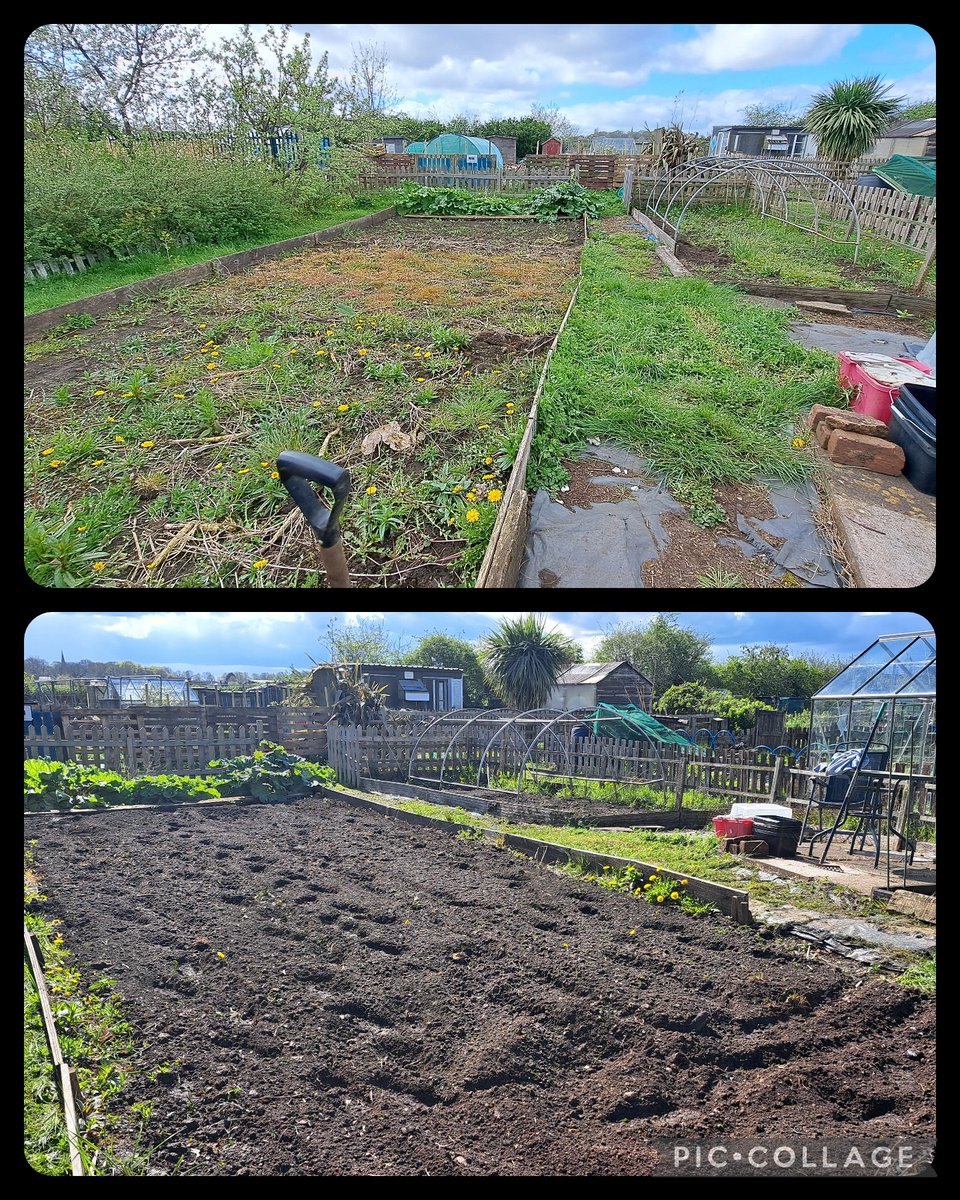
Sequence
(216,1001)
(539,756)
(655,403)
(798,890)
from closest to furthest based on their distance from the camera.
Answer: (216,1001) → (798,890) → (655,403) → (539,756)

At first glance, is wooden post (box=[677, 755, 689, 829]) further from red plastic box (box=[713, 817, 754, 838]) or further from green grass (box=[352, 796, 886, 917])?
red plastic box (box=[713, 817, 754, 838])

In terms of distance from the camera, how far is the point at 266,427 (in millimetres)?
3814

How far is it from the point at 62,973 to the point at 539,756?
5.56 metres

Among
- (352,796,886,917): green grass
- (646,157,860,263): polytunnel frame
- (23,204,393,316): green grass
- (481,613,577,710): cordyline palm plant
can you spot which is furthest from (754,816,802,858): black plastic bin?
(646,157,860,263): polytunnel frame

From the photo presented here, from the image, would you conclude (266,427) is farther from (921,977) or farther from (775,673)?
(775,673)

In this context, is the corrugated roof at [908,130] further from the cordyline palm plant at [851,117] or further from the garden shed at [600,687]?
the garden shed at [600,687]

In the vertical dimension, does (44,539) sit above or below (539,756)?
above

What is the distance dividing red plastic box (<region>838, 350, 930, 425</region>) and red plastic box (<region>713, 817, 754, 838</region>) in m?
2.75

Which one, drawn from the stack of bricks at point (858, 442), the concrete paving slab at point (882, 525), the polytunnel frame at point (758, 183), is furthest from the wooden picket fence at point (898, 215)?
the concrete paving slab at point (882, 525)

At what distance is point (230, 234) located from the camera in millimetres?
9273

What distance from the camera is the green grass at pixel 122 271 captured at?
6.17 metres

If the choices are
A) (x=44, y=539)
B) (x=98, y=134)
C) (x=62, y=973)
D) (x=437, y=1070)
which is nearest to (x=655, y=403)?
(x=44, y=539)
